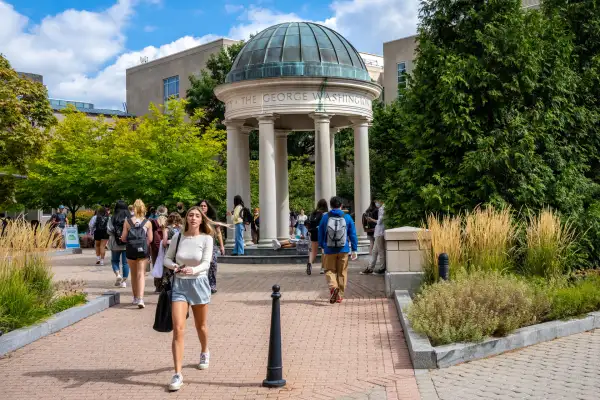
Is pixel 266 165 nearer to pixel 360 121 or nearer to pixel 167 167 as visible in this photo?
pixel 360 121

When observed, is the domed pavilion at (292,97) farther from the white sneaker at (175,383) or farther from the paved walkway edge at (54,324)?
the white sneaker at (175,383)

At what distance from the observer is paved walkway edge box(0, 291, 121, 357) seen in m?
8.85

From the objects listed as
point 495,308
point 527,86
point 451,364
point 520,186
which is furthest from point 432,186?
point 451,364

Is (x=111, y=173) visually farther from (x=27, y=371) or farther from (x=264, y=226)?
(x=27, y=371)

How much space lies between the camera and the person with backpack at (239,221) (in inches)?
842

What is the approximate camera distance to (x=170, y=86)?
226ft

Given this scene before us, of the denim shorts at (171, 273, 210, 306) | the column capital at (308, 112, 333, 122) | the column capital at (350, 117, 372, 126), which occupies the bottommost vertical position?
the denim shorts at (171, 273, 210, 306)

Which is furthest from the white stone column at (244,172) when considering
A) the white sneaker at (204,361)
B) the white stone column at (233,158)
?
the white sneaker at (204,361)

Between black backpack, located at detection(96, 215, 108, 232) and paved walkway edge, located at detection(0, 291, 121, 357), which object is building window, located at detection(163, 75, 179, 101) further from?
paved walkway edge, located at detection(0, 291, 121, 357)

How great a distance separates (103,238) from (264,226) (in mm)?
5249

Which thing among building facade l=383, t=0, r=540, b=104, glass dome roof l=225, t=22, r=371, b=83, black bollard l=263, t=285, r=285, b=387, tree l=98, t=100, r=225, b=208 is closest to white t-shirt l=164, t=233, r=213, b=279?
black bollard l=263, t=285, r=285, b=387

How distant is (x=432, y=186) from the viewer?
1415 cm

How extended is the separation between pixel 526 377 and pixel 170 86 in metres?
64.7

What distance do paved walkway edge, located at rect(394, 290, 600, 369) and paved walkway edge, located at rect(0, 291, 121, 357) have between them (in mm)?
4923
